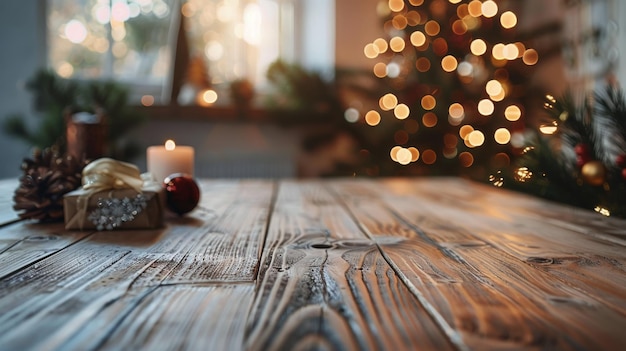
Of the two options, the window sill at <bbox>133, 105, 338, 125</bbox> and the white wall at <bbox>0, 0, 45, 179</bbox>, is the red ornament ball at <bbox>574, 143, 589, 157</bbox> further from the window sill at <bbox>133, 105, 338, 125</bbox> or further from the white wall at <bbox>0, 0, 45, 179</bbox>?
the white wall at <bbox>0, 0, 45, 179</bbox>

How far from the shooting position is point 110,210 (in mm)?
805

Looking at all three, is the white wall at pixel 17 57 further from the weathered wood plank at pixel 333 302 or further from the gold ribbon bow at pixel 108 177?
the weathered wood plank at pixel 333 302

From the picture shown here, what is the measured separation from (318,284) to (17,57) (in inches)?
107

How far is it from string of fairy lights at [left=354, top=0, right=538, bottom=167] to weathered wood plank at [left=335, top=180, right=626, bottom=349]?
2.10 meters

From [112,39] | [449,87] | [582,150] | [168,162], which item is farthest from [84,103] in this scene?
[582,150]

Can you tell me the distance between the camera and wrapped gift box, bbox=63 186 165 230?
0.80 meters

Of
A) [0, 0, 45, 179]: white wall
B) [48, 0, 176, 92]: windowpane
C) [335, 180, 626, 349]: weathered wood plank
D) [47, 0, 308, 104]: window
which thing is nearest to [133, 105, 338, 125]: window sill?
[47, 0, 308, 104]: window

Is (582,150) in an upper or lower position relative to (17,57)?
lower

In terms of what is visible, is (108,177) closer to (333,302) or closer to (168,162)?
(168,162)

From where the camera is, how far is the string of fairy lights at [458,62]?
2895 mm

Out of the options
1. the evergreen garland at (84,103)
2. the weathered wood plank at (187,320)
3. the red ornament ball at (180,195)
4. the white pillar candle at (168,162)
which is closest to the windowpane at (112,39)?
the evergreen garland at (84,103)

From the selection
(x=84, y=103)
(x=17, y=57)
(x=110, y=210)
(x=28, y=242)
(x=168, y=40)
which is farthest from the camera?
(x=168, y=40)

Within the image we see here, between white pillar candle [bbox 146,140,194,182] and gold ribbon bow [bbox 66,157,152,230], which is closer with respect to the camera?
gold ribbon bow [bbox 66,157,152,230]

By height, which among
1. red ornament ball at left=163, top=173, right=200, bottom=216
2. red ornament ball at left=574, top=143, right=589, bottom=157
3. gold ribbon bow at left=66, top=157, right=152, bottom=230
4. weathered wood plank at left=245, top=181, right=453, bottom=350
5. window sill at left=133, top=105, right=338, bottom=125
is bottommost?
weathered wood plank at left=245, top=181, right=453, bottom=350
